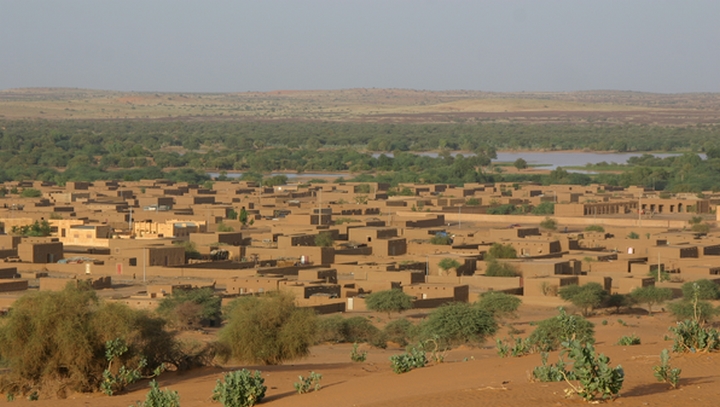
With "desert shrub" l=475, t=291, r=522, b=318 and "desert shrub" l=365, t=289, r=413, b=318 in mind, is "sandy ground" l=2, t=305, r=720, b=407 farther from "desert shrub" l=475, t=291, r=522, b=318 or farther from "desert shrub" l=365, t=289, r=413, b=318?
"desert shrub" l=365, t=289, r=413, b=318

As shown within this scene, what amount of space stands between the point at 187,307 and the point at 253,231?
21.4 m

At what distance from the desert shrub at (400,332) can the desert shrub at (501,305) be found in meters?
3.11

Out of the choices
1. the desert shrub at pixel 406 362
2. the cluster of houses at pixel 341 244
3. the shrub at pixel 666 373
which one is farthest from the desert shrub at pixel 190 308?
→ the shrub at pixel 666 373

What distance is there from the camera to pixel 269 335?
18.8 meters

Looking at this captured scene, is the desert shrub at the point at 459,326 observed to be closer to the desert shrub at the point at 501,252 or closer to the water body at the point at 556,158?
the desert shrub at the point at 501,252

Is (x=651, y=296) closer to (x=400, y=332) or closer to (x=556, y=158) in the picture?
(x=400, y=332)

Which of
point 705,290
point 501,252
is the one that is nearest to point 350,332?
point 705,290

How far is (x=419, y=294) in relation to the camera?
3164 centimetres

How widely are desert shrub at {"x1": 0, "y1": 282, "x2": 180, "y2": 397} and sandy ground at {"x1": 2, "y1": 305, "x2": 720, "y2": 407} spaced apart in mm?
367

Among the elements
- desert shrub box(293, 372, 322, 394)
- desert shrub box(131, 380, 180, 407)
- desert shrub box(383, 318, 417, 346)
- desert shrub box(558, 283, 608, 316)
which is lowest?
desert shrub box(558, 283, 608, 316)

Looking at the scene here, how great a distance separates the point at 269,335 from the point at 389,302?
11073 mm

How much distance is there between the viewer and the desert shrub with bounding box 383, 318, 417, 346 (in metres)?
25.0

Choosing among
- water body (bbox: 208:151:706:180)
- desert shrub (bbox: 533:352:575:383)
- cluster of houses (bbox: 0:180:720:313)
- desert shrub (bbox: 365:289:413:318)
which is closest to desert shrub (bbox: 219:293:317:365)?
desert shrub (bbox: 533:352:575:383)

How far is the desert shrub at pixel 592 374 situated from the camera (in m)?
10.5
